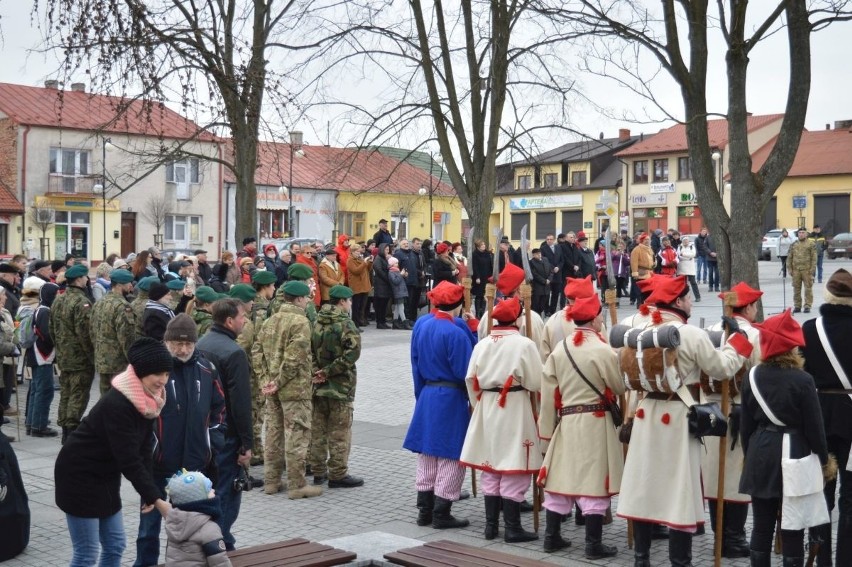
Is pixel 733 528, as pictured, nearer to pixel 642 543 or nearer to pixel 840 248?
pixel 642 543

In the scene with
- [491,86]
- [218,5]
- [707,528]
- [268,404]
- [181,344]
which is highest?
[218,5]

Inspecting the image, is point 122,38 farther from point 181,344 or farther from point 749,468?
point 749,468

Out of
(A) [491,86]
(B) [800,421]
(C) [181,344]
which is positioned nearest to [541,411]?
(B) [800,421]

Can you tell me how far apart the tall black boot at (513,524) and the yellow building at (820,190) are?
53540 mm

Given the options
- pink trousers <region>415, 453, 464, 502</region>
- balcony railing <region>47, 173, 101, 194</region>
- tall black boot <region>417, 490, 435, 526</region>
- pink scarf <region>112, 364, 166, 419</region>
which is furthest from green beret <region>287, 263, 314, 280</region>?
balcony railing <region>47, 173, 101, 194</region>

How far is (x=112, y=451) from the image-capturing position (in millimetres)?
5219

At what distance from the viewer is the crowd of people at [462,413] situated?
5434 mm

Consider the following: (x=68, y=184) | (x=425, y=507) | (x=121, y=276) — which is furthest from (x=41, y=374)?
(x=68, y=184)

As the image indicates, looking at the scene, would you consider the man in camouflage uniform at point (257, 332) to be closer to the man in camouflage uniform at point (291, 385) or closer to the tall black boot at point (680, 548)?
the man in camouflage uniform at point (291, 385)

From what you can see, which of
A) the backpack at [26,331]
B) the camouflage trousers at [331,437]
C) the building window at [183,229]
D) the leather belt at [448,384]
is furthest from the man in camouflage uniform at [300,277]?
the building window at [183,229]

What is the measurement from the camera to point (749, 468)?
6.22 meters

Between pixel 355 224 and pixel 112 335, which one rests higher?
A: pixel 355 224

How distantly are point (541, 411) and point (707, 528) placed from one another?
5.30ft

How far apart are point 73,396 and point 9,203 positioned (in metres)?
41.2
